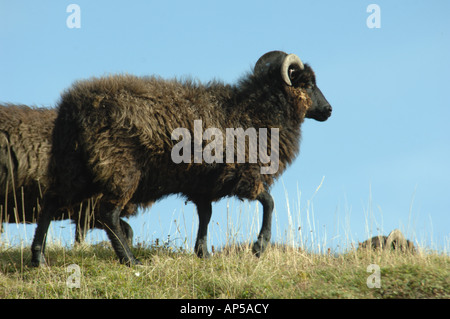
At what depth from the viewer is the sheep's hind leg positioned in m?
8.37

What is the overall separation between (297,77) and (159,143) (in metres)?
2.87

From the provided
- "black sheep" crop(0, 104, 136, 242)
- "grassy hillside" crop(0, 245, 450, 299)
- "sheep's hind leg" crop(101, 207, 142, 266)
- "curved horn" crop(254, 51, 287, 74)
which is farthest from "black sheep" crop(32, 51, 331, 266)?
"black sheep" crop(0, 104, 136, 242)

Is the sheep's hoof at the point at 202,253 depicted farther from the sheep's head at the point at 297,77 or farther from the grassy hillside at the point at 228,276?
the sheep's head at the point at 297,77

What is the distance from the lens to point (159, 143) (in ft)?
27.5

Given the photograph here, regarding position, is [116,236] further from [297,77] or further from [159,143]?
[297,77]

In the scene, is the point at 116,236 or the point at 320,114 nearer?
the point at 116,236

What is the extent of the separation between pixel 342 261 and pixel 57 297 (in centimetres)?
402

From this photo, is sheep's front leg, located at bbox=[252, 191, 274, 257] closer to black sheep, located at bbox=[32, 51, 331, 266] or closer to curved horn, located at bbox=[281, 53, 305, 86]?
black sheep, located at bbox=[32, 51, 331, 266]

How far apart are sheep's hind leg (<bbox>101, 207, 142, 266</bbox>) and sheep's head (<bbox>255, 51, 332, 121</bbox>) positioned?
3358mm

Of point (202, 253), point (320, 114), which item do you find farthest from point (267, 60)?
point (202, 253)

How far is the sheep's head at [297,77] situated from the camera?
9.66m

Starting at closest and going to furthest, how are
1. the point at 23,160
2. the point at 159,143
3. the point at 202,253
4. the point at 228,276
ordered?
the point at 228,276 → the point at 159,143 → the point at 202,253 → the point at 23,160

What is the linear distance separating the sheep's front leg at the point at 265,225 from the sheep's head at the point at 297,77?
1779 millimetres

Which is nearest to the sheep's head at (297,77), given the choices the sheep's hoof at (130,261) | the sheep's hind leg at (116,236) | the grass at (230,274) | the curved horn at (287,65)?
the curved horn at (287,65)
